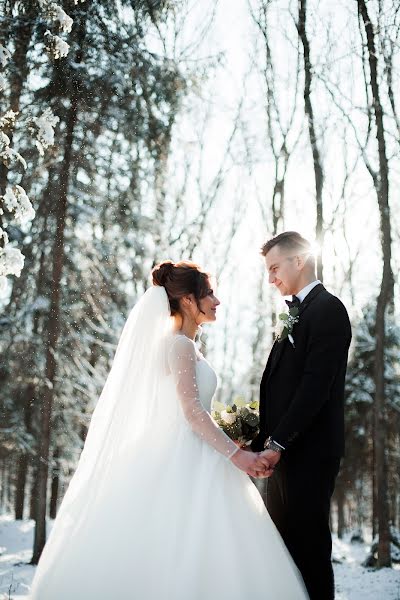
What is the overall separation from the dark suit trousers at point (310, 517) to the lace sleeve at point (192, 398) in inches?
17.5

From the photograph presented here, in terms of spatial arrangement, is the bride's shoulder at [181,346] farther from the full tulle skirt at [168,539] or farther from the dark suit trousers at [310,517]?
the dark suit trousers at [310,517]

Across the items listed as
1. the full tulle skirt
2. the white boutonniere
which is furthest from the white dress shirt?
the full tulle skirt

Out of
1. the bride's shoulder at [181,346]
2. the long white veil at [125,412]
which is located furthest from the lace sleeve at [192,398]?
the long white veil at [125,412]

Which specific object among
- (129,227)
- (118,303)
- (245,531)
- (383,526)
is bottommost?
(383,526)

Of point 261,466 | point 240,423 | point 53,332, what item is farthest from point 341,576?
point 261,466

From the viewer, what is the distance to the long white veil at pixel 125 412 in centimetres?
393

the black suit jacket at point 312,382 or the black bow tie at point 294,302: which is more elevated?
the black bow tie at point 294,302

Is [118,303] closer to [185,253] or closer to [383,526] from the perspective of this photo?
[185,253]

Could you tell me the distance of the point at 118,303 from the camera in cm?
1406

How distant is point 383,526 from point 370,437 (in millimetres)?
12258

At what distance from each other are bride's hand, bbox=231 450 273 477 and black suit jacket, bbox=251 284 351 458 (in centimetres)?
17

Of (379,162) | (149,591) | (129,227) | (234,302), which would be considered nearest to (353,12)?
(379,162)

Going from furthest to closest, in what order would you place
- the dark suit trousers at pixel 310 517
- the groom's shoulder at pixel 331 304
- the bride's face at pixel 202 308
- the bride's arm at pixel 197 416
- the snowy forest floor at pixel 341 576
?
the snowy forest floor at pixel 341 576, the bride's face at pixel 202 308, the groom's shoulder at pixel 331 304, the bride's arm at pixel 197 416, the dark suit trousers at pixel 310 517

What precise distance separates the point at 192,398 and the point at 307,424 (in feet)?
2.59
